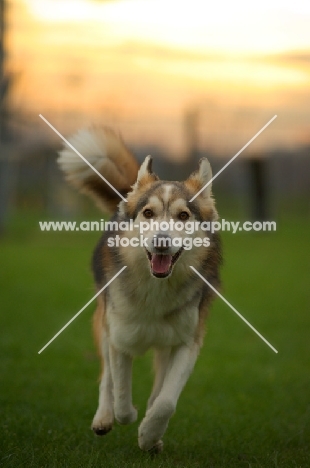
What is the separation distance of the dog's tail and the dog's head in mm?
641

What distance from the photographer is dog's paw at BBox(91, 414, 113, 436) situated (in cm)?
525

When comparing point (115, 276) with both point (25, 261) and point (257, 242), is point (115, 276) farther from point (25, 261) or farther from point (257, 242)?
point (257, 242)

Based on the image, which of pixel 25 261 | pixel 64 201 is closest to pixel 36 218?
pixel 64 201

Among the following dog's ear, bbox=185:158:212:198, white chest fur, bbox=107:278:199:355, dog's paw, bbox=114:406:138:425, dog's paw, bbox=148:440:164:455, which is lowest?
dog's paw, bbox=148:440:164:455

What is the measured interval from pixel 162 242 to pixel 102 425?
5.02 ft

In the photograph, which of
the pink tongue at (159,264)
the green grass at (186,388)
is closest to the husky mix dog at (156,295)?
the pink tongue at (159,264)

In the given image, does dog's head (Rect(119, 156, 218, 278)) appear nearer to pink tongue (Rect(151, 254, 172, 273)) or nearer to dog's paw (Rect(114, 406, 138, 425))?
pink tongue (Rect(151, 254, 172, 273))

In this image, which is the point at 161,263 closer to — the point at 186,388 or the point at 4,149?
the point at 186,388

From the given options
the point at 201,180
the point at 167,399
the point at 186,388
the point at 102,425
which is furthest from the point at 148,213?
the point at 186,388

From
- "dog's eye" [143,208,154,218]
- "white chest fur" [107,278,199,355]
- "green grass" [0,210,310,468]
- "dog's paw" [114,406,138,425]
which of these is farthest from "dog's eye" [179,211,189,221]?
"green grass" [0,210,310,468]

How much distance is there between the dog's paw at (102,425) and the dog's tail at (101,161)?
66.8 inches

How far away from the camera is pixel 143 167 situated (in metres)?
5.10

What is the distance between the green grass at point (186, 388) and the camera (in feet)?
16.7

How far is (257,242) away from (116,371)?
21.7m
